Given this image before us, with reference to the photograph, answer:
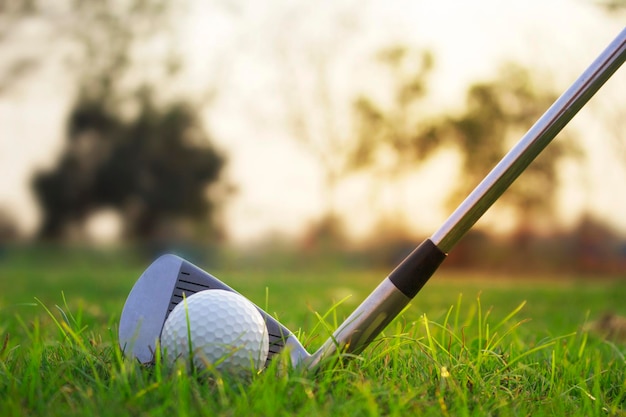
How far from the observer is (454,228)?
2125 millimetres

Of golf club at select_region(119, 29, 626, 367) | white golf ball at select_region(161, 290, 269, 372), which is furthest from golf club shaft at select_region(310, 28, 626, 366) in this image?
white golf ball at select_region(161, 290, 269, 372)

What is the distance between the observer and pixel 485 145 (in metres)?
21.9

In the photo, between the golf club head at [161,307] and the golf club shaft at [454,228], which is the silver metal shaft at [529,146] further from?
the golf club head at [161,307]

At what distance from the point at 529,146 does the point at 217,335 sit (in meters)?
1.23

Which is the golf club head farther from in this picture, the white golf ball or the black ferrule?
the black ferrule

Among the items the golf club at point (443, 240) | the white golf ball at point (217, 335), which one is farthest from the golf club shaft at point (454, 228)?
the white golf ball at point (217, 335)

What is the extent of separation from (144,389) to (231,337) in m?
0.39

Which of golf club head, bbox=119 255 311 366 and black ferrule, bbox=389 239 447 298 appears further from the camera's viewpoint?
golf club head, bbox=119 255 311 366

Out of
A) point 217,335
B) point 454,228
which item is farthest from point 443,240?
point 217,335

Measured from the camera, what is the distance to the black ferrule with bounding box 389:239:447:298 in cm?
212

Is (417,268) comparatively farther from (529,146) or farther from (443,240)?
(529,146)

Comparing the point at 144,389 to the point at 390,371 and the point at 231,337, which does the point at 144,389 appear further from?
the point at 390,371

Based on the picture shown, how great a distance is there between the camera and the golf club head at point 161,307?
2.26m

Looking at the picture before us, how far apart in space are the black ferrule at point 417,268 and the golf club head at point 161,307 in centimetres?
43
